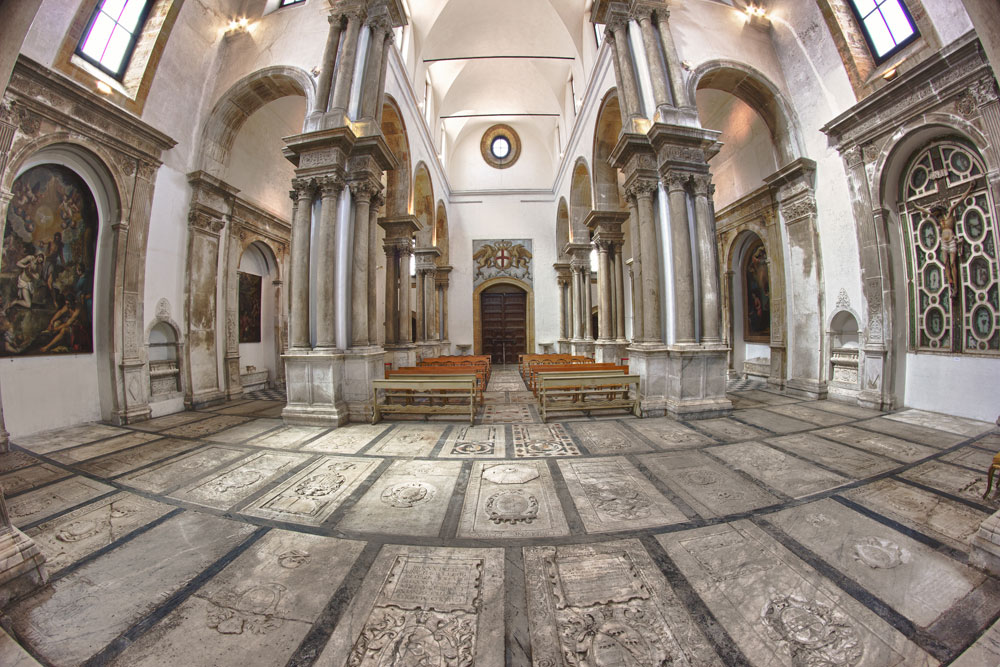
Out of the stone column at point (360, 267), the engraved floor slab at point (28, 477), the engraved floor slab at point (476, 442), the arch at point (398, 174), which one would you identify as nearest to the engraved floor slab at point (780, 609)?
the engraved floor slab at point (476, 442)

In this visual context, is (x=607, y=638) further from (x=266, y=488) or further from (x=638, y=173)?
(x=638, y=173)

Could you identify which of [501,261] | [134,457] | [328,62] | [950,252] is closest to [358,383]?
[134,457]

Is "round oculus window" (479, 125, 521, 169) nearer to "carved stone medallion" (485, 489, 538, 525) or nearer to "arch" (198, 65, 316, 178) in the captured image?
→ "arch" (198, 65, 316, 178)

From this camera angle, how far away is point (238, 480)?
3727 mm

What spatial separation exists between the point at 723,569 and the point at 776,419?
507 cm

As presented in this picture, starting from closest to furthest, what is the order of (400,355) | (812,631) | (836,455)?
(812,631) → (836,455) → (400,355)

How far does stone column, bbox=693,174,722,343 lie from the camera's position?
6.36 meters

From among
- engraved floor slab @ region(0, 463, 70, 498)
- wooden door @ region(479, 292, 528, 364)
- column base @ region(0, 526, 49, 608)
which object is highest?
wooden door @ region(479, 292, 528, 364)

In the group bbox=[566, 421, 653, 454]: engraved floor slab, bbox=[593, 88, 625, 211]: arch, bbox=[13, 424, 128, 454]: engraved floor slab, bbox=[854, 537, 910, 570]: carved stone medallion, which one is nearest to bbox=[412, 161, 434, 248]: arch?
bbox=[593, 88, 625, 211]: arch

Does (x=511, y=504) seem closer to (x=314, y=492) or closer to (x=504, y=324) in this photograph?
(x=314, y=492)

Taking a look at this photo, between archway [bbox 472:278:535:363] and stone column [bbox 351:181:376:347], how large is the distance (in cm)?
1085

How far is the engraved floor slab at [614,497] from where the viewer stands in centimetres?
277

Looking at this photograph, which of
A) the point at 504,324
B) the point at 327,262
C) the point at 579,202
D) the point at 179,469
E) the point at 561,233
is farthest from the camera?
the point at 504,324

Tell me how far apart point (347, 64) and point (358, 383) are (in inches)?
254
